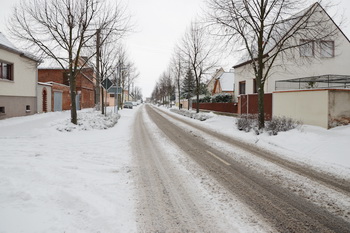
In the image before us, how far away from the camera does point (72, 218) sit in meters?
3.27

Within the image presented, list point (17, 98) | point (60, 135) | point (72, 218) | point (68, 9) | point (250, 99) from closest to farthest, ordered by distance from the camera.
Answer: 1. point (72, 218)
2. point (60, 135)
3. point (68, 9)
4. point (17, 98)
5. point (250, 99)

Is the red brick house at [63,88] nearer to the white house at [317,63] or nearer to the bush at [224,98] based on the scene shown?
the bush at [224,98]

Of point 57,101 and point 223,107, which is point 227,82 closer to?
point 223,107

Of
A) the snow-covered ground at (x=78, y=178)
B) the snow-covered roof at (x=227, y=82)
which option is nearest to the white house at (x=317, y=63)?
the snow-covered ground at (x=78, y=178)

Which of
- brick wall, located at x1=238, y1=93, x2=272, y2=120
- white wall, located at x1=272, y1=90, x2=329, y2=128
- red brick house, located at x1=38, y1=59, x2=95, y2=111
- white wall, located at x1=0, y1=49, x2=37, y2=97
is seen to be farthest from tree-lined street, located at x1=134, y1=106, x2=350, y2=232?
red brick house, located at x1=38, y1=59, x2=95, y2=111

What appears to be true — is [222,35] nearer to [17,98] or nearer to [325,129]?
[325,129]

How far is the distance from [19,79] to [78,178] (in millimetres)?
17752

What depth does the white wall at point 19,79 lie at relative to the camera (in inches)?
642

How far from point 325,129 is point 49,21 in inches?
620

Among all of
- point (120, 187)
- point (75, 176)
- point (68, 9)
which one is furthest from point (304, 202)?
point (68, 9)

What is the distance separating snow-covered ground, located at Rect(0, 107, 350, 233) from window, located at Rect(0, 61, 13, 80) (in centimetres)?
955

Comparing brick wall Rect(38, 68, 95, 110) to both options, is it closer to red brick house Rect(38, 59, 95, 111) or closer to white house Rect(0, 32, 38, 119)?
red brick house Rect(38, 59, 95, 111)

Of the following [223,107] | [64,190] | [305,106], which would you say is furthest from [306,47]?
[64,190]

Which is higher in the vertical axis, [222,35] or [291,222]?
[222,35]
